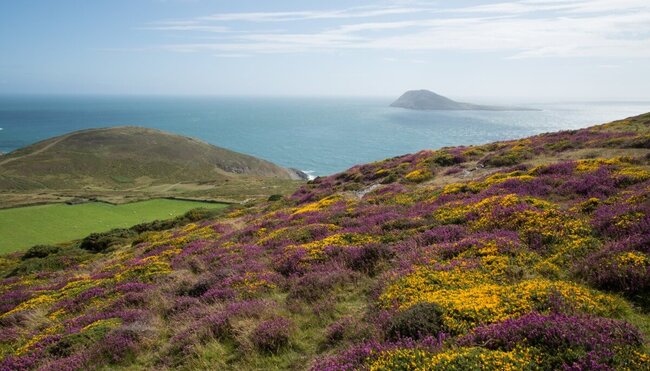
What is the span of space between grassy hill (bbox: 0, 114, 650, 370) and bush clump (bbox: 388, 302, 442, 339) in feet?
0.11

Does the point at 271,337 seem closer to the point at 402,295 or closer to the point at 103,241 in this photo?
the point at 402,295

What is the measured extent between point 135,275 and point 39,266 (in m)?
16.6

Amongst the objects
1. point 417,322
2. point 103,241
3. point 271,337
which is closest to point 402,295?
point 417,322

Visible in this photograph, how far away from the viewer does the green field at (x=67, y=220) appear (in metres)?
43.4

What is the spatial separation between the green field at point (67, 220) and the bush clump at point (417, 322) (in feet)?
157

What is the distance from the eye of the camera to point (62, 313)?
15297 mm

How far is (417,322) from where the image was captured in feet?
26.1

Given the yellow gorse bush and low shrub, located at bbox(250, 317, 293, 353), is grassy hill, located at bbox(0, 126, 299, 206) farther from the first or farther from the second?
low shrub, located at bbox(250, 317, 293, 353)

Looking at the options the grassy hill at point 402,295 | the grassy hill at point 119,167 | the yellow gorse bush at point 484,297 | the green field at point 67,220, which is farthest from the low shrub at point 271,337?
the grassy hill at point 119,167

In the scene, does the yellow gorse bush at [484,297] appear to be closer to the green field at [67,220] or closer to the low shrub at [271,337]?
the low shrub at [271,337]

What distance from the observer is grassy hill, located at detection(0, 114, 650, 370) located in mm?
7020

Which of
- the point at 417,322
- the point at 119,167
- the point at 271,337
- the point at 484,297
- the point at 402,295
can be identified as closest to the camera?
the point at 417,322

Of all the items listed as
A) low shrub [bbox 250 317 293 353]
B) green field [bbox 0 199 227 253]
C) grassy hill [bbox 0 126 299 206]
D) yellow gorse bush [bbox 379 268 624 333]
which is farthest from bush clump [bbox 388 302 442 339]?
grassy hill [bbox 0 126 299 206]

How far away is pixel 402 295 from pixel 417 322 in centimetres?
174
